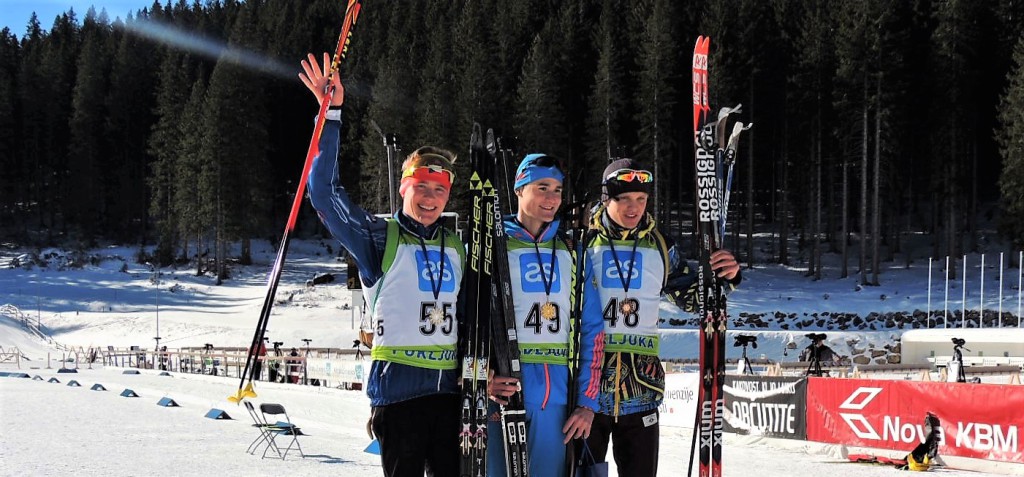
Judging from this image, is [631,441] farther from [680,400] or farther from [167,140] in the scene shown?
[167,140]

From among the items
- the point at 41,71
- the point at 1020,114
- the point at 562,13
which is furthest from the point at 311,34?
the point at 1020,114

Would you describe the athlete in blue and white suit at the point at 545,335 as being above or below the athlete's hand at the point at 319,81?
below

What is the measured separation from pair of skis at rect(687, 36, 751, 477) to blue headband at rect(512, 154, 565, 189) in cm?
104

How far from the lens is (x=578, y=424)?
4.15 metres

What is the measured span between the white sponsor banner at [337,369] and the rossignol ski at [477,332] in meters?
16.9

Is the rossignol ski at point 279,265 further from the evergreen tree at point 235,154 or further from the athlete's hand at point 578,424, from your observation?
the evergreen tree at point 235,154

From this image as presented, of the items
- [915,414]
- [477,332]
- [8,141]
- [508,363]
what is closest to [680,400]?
[915,414]

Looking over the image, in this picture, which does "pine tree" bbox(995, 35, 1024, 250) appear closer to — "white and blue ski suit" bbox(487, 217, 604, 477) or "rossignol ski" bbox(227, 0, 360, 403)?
"white and blue ski suit" bbox(487, 217, 604, 477)

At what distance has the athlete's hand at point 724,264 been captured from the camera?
4.79 m

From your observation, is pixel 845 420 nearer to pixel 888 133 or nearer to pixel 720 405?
pixel 720 405

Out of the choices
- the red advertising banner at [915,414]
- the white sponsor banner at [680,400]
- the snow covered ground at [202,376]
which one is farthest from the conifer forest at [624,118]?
the red advertising banner at [915,414]

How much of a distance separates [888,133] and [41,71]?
62.8 meters

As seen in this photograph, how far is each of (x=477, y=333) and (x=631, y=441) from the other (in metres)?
0.96

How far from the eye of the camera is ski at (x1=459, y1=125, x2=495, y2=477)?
3.89m
